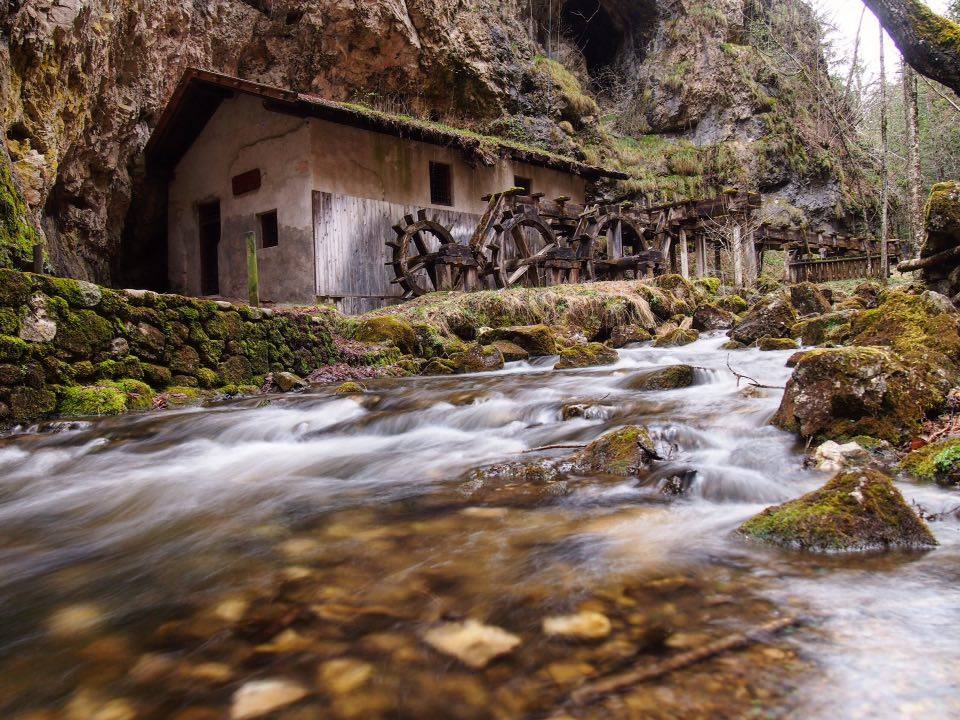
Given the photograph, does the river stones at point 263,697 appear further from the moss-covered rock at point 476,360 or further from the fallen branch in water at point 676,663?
the moss-covered rock at point 476,360

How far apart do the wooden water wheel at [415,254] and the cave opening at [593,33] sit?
22.5m

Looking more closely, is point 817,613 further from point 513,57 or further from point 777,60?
point 777,60

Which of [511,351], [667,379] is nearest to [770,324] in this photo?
[511,351]

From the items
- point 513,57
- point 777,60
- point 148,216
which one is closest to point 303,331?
point 148,216

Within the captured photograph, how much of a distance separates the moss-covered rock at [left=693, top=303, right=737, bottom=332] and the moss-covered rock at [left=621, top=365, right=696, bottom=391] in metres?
7.85

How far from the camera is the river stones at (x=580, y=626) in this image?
5.84 ft

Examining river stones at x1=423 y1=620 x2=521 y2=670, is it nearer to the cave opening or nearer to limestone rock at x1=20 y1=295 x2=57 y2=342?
limestone rock at x1=20 y1=295 x2=57 y2=342

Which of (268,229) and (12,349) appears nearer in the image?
(12,349)

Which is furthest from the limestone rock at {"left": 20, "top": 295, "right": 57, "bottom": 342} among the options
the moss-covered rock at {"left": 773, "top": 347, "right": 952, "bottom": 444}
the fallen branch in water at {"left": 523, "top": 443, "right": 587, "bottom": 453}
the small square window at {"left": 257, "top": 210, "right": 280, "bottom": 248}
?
the small square window at {"left": 257, "top": 210, "right": 280, "bottom": 248}

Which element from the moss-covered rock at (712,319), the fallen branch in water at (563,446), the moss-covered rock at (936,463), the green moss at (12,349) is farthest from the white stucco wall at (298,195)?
the moss-covered rock at (936,463)

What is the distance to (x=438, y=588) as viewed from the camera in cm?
217

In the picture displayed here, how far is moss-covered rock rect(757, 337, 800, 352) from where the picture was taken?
888 centimetres

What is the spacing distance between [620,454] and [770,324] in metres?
7.72

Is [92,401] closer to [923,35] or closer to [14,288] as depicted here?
[14,288]
